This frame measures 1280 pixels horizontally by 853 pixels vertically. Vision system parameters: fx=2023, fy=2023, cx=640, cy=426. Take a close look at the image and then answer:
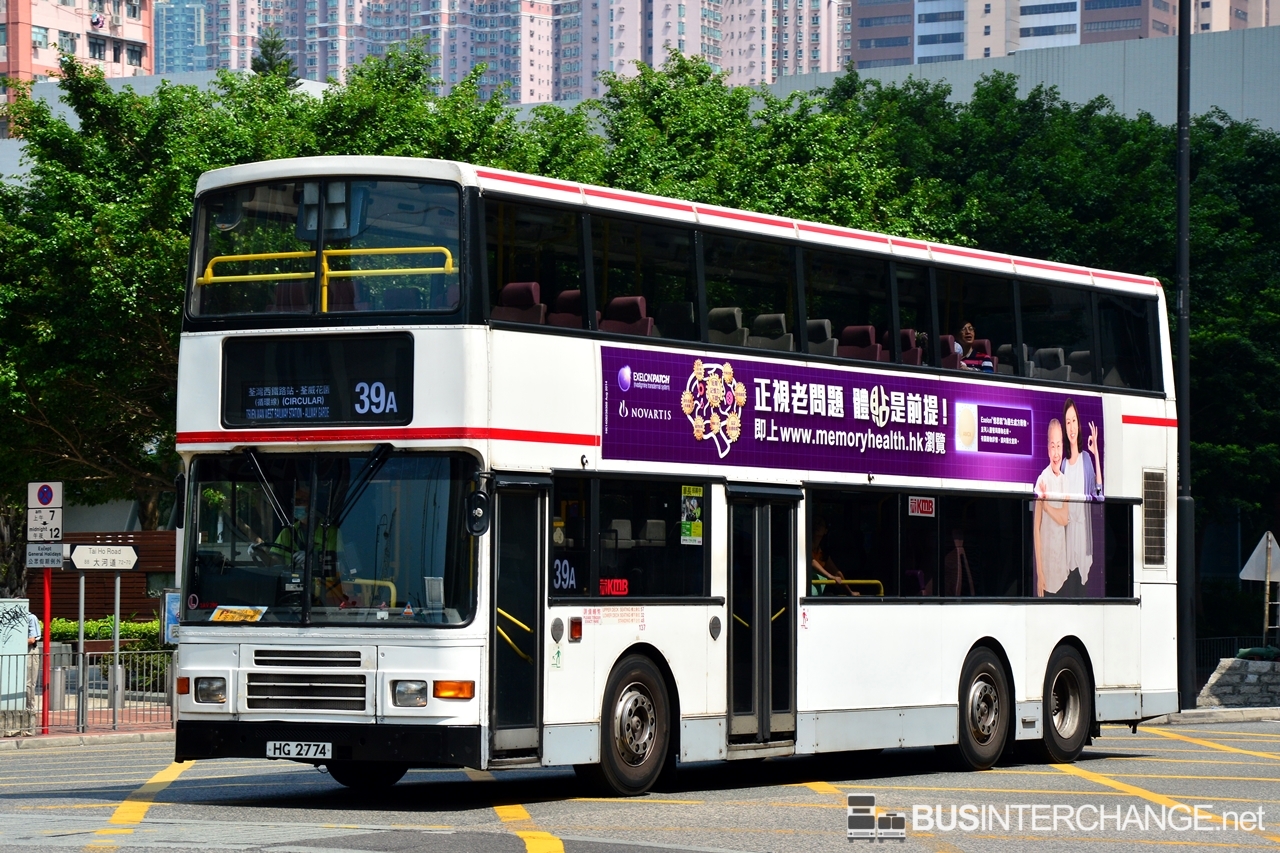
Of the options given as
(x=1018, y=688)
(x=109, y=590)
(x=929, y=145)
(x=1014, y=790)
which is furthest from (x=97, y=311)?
(x=929, y=145)

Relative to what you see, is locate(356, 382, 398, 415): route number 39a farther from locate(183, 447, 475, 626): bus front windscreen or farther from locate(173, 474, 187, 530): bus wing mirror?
locate(173, 474, 187, 530): bus wing mirror

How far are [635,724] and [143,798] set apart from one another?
357cm

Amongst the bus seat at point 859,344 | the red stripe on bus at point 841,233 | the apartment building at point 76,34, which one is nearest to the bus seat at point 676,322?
the red stripe on bus at point 841,233

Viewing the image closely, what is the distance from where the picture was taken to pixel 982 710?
18.5 meters

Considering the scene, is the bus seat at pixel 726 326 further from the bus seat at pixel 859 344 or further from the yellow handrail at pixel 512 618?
the yellow handrail at pixel 512 618

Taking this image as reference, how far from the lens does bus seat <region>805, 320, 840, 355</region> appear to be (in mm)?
16734

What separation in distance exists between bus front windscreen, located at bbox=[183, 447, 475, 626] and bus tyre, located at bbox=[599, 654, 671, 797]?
177 centimetres

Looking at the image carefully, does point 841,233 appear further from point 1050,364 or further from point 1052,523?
point 1052,523

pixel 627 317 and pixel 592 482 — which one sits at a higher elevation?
pixel 627 317

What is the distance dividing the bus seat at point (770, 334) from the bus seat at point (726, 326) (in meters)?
0.15

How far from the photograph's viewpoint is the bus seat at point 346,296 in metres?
13.7

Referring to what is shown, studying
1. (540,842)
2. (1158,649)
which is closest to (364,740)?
(540,842)

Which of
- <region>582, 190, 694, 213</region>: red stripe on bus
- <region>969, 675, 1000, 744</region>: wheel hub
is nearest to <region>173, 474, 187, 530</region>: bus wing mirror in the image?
<region>582, 190, 694, 213</region>: red stripe on bus

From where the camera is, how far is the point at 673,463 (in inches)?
601
